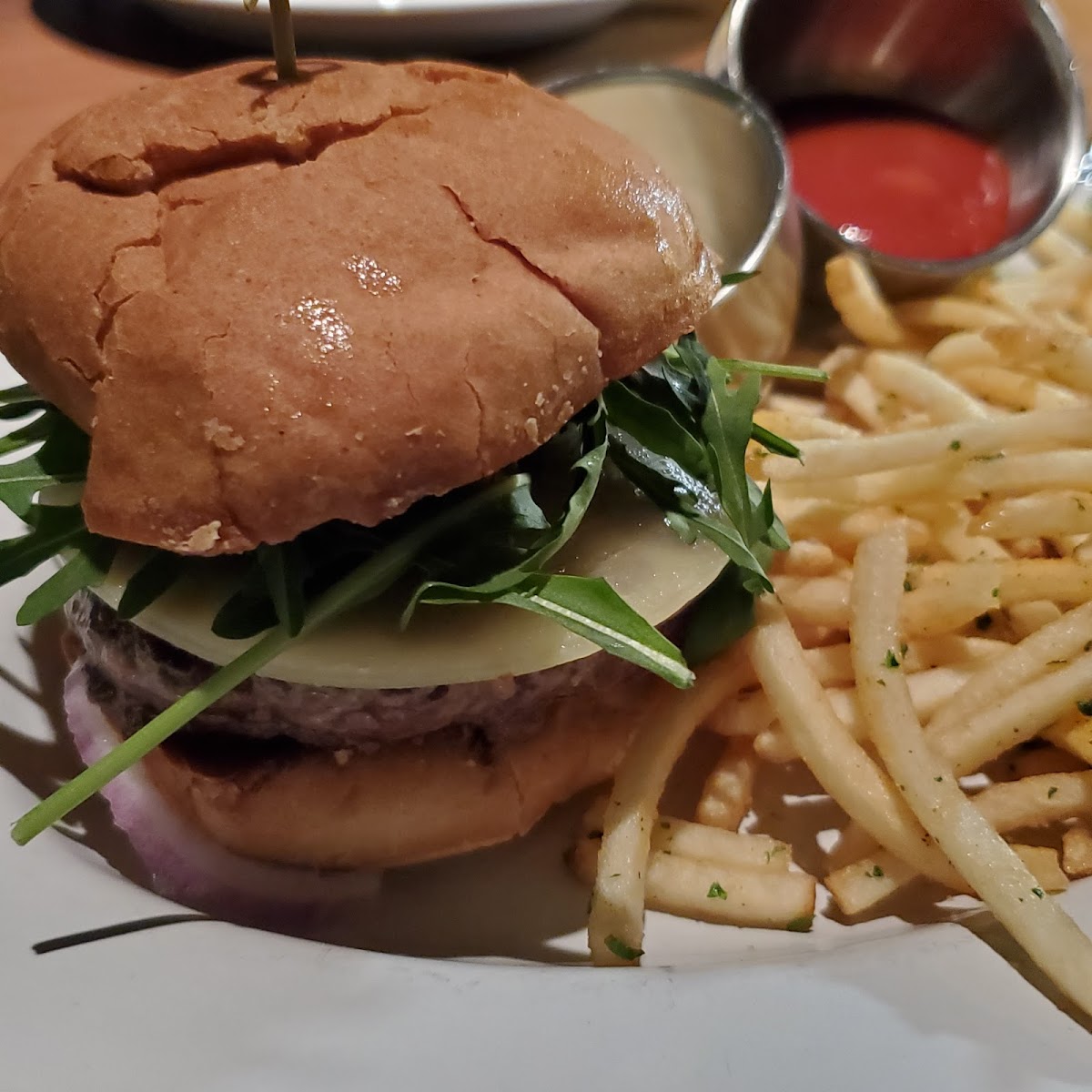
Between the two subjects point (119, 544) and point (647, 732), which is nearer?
point (119, 544)

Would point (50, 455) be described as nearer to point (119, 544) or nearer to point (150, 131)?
point (119, 544)

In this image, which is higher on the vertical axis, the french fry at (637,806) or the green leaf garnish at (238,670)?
the green leaf garnish at (238,670)

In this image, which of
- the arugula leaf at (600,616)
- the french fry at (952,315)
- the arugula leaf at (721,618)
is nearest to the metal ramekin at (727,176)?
the french fry at (952,315)

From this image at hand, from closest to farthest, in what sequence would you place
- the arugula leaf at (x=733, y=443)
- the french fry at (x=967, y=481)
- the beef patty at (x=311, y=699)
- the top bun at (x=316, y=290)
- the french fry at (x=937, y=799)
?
the top bun at (x=316, y=290)
the french fry at (x=937, y=799)
the beef patty at (x=311, y=699)
the arugula leaf at (x=733, y=443)
the french fry at (x=967, y=481)

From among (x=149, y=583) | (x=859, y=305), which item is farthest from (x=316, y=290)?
(x=859, y=305)

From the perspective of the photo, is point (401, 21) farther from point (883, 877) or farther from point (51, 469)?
point (883, 877)

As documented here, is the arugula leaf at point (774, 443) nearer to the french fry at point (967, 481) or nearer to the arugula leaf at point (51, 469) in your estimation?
the french fry at point (967, 481)

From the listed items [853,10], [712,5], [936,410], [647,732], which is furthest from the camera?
[712,5]

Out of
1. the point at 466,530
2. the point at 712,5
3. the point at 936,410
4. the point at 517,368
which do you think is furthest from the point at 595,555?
the point at 712,5
